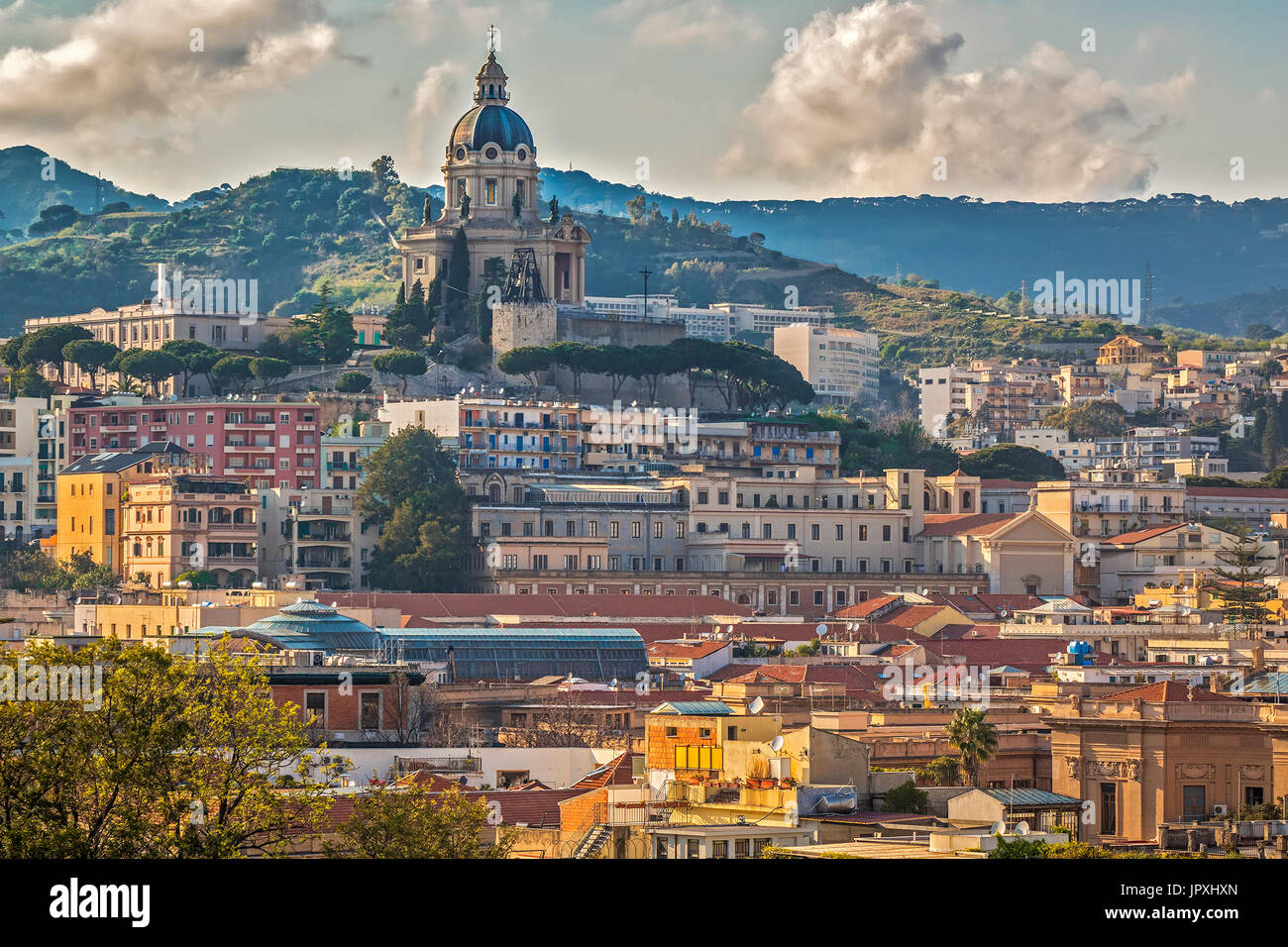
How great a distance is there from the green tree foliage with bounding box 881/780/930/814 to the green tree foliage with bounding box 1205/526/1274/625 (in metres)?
53.9

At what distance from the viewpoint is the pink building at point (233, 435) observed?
12275 cm

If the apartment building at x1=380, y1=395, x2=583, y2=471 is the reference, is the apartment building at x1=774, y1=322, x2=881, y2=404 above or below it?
above

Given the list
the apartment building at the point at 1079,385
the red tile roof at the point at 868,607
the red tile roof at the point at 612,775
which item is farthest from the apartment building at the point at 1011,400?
the red tile roof at the point at 612,775

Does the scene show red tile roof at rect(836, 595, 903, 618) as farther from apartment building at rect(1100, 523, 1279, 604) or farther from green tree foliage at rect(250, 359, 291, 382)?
green tree foliage at rect(250, 359, 291, 382)

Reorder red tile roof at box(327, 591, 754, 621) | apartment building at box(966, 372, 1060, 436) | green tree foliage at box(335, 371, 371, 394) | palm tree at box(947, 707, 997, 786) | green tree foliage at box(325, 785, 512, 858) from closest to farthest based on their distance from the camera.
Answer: green tree foliage at box(325, 785, 512, 858)
palm tree at box(947, 707, 997, 786)
red tile roof at box(327, 591, 754, 621)
green tree foliage at box(335, 371, 371, 394)
apartment building at box(966, 372, 1060, 436)

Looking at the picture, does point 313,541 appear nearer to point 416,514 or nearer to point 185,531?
point 416,514

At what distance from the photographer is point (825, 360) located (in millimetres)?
192500

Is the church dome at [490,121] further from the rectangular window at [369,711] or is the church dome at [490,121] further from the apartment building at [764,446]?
the rectangular window at [369,711]

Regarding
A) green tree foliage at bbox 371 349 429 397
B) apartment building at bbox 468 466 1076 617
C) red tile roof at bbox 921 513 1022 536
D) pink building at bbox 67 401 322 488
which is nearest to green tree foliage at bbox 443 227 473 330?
green tree foliage at bbox 371 349 429 397

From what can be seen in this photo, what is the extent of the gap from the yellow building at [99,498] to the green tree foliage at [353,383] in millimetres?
15713

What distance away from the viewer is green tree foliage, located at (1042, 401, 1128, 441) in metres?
171

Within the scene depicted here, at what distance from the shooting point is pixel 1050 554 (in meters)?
115

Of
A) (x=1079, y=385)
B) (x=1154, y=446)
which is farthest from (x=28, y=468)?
(x=1079, y=385)

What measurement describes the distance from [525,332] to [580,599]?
37.1 m
